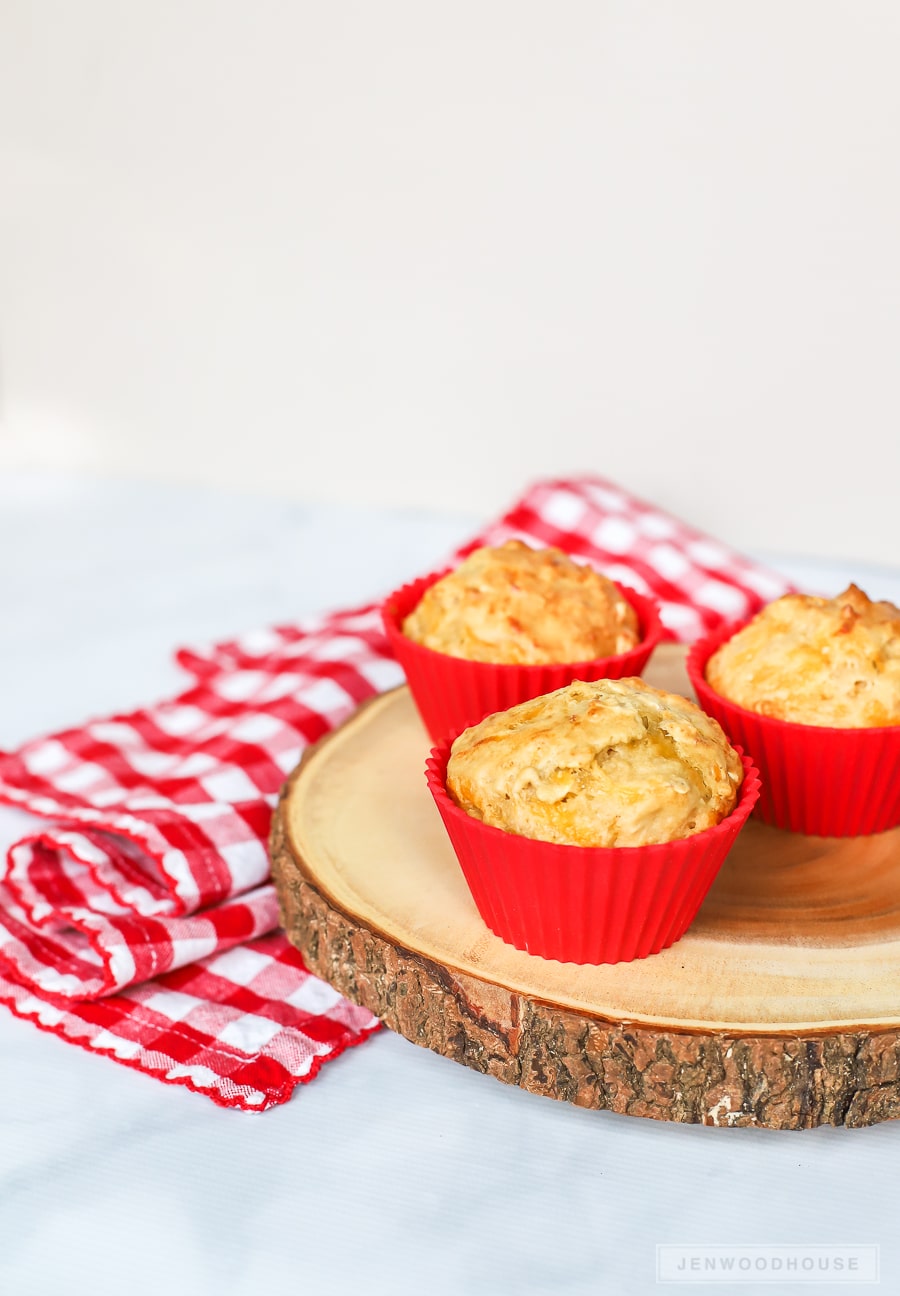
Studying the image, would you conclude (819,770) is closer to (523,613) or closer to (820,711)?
(820,711)

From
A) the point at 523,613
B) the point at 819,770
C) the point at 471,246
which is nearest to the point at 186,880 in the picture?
the point at 523,613

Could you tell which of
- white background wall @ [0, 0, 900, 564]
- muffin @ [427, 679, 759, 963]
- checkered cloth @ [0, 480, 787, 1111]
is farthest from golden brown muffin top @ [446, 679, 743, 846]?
white background wall @ [0, 0, 900, 564]

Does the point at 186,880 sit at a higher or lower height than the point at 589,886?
lower

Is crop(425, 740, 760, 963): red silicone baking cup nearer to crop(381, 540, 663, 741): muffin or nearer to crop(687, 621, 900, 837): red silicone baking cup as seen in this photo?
crop(687, 621, 900, 837): red silicone baking cup

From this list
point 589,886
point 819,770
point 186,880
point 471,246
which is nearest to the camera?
point 589,886

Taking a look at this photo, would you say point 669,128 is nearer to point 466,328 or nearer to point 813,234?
point 813,234

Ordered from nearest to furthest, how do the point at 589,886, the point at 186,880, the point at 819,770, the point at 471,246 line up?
the point at 589,886 → the point at 819,770 → the point at 186,880 → the point at 471,246

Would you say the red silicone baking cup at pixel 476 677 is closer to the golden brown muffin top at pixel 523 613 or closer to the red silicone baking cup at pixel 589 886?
the golden brown muffin top at pixel 523 613

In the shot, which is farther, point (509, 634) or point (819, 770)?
point (509, 634)
